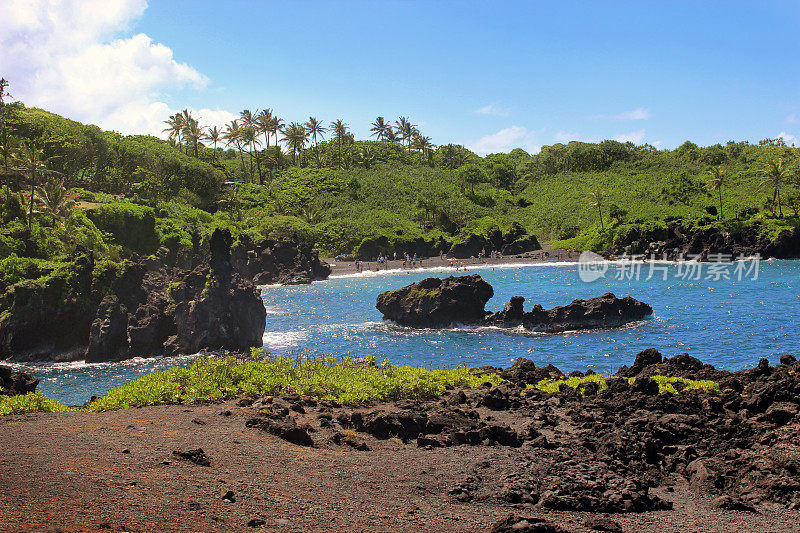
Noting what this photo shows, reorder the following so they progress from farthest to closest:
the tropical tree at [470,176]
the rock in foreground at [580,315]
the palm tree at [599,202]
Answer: the tropical tree at [470,176], the palm tree at [599,202], the rock in foreground at [580,315]

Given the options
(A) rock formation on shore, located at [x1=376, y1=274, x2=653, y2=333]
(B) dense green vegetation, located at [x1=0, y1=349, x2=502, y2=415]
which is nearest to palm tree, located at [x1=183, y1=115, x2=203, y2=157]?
(A) rock formation on shore, located at [x1=376, y1=274, x2=653, y2=333]

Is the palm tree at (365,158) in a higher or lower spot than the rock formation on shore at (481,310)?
higher

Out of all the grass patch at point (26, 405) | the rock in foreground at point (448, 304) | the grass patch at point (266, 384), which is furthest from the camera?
the rock in foreground at point (448, 304)

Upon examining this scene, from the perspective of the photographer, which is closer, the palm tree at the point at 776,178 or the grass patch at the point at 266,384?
the grass patch at the point at 266,384

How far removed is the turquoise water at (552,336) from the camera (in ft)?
104

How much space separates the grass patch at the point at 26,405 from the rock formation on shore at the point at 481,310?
2978 centimetres

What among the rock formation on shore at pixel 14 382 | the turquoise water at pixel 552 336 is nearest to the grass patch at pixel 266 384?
the rock formation on shore at pixel 14 382

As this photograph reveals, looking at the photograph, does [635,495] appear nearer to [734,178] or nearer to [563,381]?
[563,381]

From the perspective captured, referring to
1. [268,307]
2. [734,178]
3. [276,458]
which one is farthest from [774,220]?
[276,458]

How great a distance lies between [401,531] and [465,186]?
127980 millimetres

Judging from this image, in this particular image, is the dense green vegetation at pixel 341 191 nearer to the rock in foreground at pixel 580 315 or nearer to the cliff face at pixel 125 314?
the cliff face at pixel 125 314

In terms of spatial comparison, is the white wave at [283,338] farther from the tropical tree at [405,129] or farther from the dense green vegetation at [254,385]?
the tropical tree at [405,129]

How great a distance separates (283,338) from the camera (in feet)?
136

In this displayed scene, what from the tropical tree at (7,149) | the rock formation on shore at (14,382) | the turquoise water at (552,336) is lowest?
the turquoise water at (552,336)
